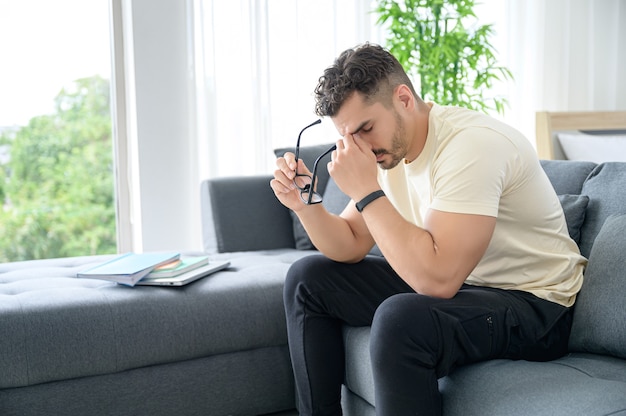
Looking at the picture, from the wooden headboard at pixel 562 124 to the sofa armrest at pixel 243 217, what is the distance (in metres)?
1.26

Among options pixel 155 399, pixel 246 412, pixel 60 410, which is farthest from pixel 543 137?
pixel 60 410

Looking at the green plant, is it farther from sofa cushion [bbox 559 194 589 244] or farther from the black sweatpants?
the black sweatpants

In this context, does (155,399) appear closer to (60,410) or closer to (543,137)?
(60,410)

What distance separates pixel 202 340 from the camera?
6.78 ft

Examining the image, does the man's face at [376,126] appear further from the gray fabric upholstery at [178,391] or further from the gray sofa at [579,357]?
the gray fabric upholstery at [178,391]

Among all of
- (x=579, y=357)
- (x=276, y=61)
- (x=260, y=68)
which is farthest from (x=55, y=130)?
(x=579, y=357)

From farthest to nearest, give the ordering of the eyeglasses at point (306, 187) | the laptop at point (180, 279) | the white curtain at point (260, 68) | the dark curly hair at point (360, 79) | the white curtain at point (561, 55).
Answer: the white curtain at point (561, 55) < the white curtain at point (260, 68) < the laptop at point (180, 279) < the eyeglasses at point (306, 187) < the dark curly hair at point (360, 79)

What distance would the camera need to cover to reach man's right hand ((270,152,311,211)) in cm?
188

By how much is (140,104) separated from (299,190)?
1.97 meters

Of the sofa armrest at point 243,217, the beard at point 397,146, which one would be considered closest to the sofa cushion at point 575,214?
the beard at point 397,146

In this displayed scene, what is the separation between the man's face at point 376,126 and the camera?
1.65 m

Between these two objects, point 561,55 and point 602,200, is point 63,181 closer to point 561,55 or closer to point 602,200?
point 602,200

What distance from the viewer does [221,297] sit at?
212 cm

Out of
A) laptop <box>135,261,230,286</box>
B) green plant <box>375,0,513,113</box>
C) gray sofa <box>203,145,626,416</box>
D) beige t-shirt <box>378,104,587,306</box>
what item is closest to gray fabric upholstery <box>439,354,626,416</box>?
gray sofa <box>203,145,626,416</box>
